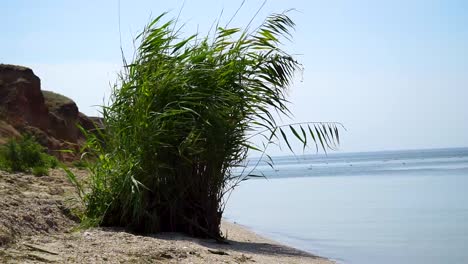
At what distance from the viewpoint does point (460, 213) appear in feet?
42.7

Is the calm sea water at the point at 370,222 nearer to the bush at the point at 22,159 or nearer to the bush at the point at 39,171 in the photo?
the bush at the point at 39,171

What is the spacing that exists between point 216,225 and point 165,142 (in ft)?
3.56

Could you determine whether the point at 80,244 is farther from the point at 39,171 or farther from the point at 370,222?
the point at 370,222

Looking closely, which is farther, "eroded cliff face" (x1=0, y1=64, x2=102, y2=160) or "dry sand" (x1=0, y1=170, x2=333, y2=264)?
"eroded cliff face" (x1=0, y1=64, x2=102, y2=160)

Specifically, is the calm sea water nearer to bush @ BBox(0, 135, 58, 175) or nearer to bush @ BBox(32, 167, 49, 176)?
bush @ BBox(32, 167, 49, 176)

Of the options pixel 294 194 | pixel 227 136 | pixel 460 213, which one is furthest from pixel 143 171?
pixel 294 194

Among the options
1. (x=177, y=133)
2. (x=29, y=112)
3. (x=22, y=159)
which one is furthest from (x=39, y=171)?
(x=29, y=112)

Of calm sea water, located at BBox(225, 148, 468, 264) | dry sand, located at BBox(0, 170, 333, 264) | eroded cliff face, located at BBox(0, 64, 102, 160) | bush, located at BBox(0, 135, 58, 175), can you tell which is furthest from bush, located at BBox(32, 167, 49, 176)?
eroded cliff face, located at BBox(0, 64, 102, 160)

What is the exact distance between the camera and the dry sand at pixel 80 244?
522 cm

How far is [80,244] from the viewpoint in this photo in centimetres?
576

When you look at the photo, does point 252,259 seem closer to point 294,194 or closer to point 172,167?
point 172,167

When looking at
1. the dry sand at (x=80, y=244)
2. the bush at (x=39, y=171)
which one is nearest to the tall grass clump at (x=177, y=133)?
the dry sand at (x=80, y=244)

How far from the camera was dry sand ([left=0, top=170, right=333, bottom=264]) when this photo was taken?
206 inches

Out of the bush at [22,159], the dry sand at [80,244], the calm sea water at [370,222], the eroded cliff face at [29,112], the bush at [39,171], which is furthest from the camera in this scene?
the eroded cliff face at [29,112]
